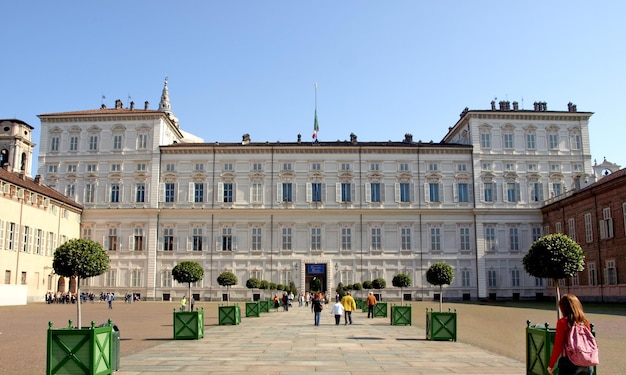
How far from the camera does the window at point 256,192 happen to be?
61.6 meters

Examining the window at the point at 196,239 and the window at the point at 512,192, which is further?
the window at the point at 512,192

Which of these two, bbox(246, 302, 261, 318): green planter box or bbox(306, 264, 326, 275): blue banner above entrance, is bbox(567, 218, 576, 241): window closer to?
bbox(306, 264, 326, 275): blue banner above entrance

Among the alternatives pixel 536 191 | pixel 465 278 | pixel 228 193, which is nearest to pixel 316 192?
pixel 228 193

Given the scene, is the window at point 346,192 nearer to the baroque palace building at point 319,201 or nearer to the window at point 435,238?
the baroque palace building at point 319,201

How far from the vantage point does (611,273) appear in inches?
1844

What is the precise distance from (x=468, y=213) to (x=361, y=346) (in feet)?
150

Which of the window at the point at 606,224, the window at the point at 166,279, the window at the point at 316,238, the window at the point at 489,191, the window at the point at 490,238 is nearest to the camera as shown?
the window at the point at 606,224

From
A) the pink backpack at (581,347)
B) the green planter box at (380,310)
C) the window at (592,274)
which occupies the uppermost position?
the window at (592,274)

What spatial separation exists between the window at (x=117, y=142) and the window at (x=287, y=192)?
17952 millimetres

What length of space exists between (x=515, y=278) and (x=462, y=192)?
33.8 feet

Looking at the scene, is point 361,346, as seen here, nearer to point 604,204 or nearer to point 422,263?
point 604,204

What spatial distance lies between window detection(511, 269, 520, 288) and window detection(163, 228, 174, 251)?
116ft

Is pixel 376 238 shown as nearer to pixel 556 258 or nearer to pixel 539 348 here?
pixel 556 258

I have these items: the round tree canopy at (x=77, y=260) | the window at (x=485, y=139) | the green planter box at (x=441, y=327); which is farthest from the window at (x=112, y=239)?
the green planter box at (x=441, y=327)
